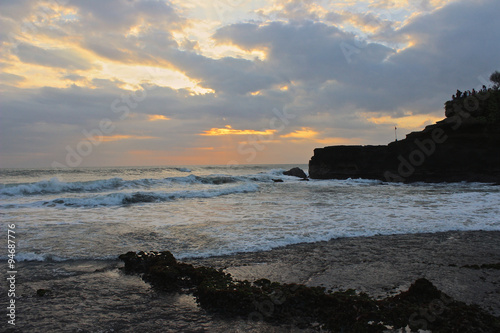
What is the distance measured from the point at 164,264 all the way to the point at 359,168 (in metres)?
40.1

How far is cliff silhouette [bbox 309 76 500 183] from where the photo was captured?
1260 inches

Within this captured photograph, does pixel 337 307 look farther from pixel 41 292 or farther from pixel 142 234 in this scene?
pixel 142 234

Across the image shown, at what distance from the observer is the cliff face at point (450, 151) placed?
105 feet

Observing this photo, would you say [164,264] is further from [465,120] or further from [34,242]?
[465,120]

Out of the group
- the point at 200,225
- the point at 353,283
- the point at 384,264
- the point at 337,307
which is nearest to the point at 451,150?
the point at 200,225

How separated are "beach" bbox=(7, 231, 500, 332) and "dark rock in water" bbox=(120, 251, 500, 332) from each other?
0.80 ft

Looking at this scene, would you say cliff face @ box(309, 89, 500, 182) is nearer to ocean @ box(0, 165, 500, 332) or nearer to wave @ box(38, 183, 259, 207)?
ocean @ box(0, 165, 500, 332)

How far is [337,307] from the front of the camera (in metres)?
3.88

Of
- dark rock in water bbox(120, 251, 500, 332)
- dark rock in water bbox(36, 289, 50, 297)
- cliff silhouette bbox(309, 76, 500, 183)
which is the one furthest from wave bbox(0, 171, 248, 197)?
cliff silhouette bbox(309, 76, 500, 183)

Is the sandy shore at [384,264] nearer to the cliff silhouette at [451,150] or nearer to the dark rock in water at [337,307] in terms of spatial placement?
the dark rock in water at [337,307]

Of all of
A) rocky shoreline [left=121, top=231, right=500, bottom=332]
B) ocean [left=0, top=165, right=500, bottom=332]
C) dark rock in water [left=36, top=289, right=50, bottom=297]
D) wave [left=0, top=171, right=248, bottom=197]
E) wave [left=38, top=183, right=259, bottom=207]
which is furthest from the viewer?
wave [left=0, top=171, right=248, bottom=197]

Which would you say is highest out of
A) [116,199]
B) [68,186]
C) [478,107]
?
[478,107]

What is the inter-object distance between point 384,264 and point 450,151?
33993 millimetres

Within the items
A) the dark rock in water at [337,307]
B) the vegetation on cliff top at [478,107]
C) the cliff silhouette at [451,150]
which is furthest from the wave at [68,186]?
the vegetation on cliff top at [478,107]
